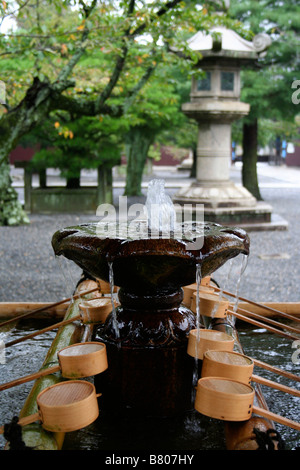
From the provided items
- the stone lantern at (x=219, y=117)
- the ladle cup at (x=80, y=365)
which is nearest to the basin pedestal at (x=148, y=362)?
the ladle cup at (x=80, y=365)

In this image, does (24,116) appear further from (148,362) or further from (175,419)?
(175,419)

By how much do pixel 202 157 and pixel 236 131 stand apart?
9.56 metres

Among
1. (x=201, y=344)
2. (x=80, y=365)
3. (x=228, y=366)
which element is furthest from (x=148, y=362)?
(x=228, y=366)

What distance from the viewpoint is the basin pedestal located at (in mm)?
2924

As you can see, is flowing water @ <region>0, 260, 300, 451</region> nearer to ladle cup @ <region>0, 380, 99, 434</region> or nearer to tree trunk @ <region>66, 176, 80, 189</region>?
ladle cup @ <region>0, 380, 99, 434</region>

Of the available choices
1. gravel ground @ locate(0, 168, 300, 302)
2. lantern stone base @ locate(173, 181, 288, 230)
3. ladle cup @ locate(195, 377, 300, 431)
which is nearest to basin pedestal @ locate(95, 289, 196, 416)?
ladle cup @ locate(195, 377, 300, 431)

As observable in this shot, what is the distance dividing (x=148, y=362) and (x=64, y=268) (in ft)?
15.9

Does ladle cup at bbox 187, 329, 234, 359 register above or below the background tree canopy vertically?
below

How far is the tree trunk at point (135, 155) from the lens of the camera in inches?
675

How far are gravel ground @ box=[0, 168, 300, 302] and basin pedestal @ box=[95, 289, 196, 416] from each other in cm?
106

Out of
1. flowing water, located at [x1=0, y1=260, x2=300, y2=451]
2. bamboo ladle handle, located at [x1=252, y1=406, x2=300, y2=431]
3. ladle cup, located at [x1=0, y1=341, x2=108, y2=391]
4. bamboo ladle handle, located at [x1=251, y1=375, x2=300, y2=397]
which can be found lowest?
flowing water, located at [x1=0, y1=260, x2=300, y2=451]

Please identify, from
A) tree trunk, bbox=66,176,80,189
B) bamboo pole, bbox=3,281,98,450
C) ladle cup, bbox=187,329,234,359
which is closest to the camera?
bamboo pole, bbox=3,281,98,450

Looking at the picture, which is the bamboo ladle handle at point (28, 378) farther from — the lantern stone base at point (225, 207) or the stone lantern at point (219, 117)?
the stone lantern at point (219, 117)
